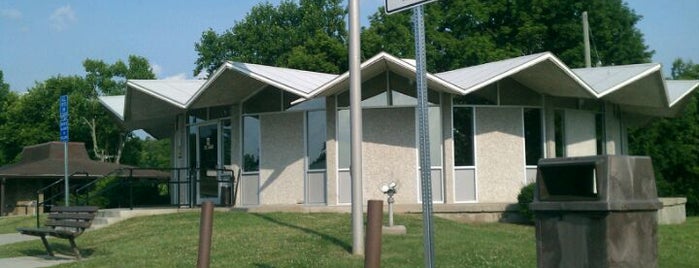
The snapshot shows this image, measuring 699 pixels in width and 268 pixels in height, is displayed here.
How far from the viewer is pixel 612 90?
770 inches

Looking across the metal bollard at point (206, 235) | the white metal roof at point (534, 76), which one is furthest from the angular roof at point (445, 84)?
the metal bollard at point (206, 235)

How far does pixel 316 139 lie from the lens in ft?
65.5

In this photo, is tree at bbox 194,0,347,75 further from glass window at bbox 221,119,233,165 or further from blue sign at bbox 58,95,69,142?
blue sign at bbox 58,95,69,142

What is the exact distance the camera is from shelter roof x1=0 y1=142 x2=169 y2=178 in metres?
36.0

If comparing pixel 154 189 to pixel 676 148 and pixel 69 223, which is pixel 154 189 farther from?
pixel 676 148

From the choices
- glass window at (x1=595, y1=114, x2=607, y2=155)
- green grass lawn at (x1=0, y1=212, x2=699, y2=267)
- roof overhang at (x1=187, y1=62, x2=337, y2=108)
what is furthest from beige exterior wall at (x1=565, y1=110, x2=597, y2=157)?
roof overhang at (x1=187, y1=62, x2=337, y2=108)

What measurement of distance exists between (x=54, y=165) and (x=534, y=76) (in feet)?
88.5

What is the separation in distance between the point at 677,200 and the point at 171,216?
43.8 ft

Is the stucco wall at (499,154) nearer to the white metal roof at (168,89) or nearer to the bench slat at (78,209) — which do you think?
the white metal roof at (168,89)

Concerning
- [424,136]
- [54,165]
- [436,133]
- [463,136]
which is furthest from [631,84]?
[54,165]

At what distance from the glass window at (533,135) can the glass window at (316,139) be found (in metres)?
5.28

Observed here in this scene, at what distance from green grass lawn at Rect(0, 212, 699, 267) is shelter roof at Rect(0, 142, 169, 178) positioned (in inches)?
716

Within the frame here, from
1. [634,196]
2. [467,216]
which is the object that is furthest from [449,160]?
[634,196]

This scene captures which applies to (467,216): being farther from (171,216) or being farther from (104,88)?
(104,88)
